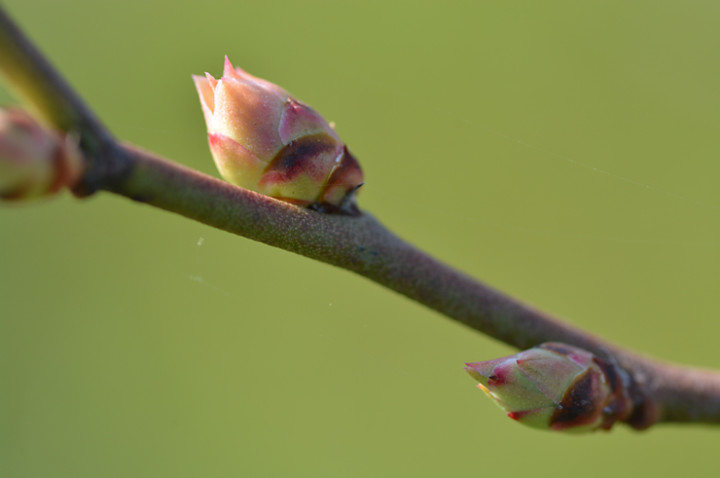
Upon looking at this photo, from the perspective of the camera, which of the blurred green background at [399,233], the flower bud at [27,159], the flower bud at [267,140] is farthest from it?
the blurred green background at [399,233]

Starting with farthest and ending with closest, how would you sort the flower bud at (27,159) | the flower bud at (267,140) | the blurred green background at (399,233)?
the blurred green background at (399,233) < the flower bud at (267,140) < the flower bud at (27,159)

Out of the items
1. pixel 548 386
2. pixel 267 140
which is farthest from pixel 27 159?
pixel 548 386

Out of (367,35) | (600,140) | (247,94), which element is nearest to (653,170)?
(600,140)

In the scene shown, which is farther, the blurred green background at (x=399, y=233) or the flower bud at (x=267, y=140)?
the blurred green background at (x=399, y=233)

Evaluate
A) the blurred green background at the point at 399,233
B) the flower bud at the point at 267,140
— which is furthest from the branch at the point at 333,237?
the blurred green background at the point at 399,233

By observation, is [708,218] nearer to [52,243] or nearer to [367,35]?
[367,35]

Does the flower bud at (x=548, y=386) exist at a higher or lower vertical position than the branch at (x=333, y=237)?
lower

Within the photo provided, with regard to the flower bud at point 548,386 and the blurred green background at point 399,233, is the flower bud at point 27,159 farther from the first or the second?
the blurred green background at point 399,233
